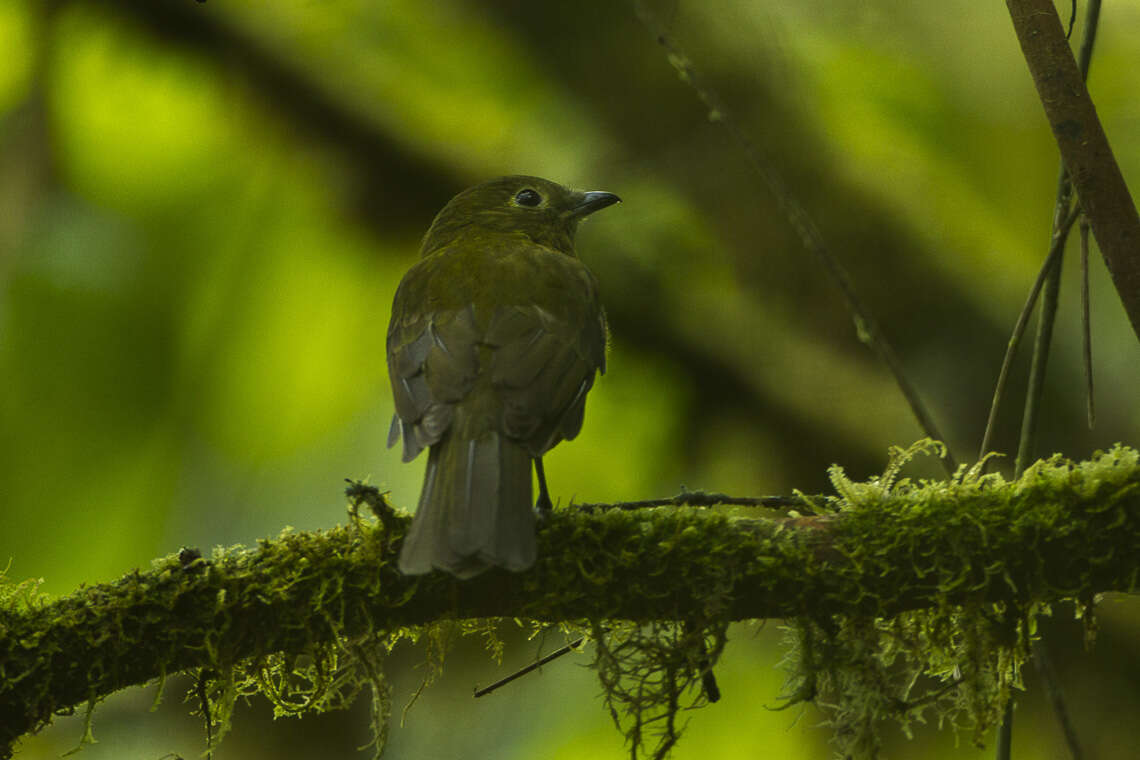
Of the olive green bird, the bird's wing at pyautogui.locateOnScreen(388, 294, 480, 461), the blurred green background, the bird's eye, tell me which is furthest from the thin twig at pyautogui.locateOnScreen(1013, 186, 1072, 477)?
the bird's eye

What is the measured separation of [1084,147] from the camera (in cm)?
204

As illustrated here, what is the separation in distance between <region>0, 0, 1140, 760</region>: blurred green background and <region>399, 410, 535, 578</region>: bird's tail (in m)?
2.10

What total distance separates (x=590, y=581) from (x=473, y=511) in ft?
0.94

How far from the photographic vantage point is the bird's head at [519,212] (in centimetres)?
378

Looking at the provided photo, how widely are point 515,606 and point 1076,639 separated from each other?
2.70 m

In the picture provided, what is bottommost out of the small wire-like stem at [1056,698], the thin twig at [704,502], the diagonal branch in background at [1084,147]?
the small wire-like stem at [1056,698]

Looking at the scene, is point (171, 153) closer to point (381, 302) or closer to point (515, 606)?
point (381, 302)

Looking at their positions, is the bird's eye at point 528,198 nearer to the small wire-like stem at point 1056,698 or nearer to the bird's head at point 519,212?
the bird's head at point 519,212

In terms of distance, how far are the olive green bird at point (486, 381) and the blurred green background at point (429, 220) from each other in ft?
4.73

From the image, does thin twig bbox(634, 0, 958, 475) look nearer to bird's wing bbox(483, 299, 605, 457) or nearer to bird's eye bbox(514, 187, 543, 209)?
bird's wing bbox(483, 299, 605, 457)

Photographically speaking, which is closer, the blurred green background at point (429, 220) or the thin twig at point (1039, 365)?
the thin twig at point (1039, 365)

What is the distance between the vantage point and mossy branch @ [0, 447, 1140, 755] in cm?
207

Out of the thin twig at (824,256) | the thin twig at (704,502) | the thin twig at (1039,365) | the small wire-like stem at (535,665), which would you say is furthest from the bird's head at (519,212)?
the thin twig at (1039,365)

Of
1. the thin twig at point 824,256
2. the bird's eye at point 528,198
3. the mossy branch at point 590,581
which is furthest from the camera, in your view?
the bird's eye at point 528,198
